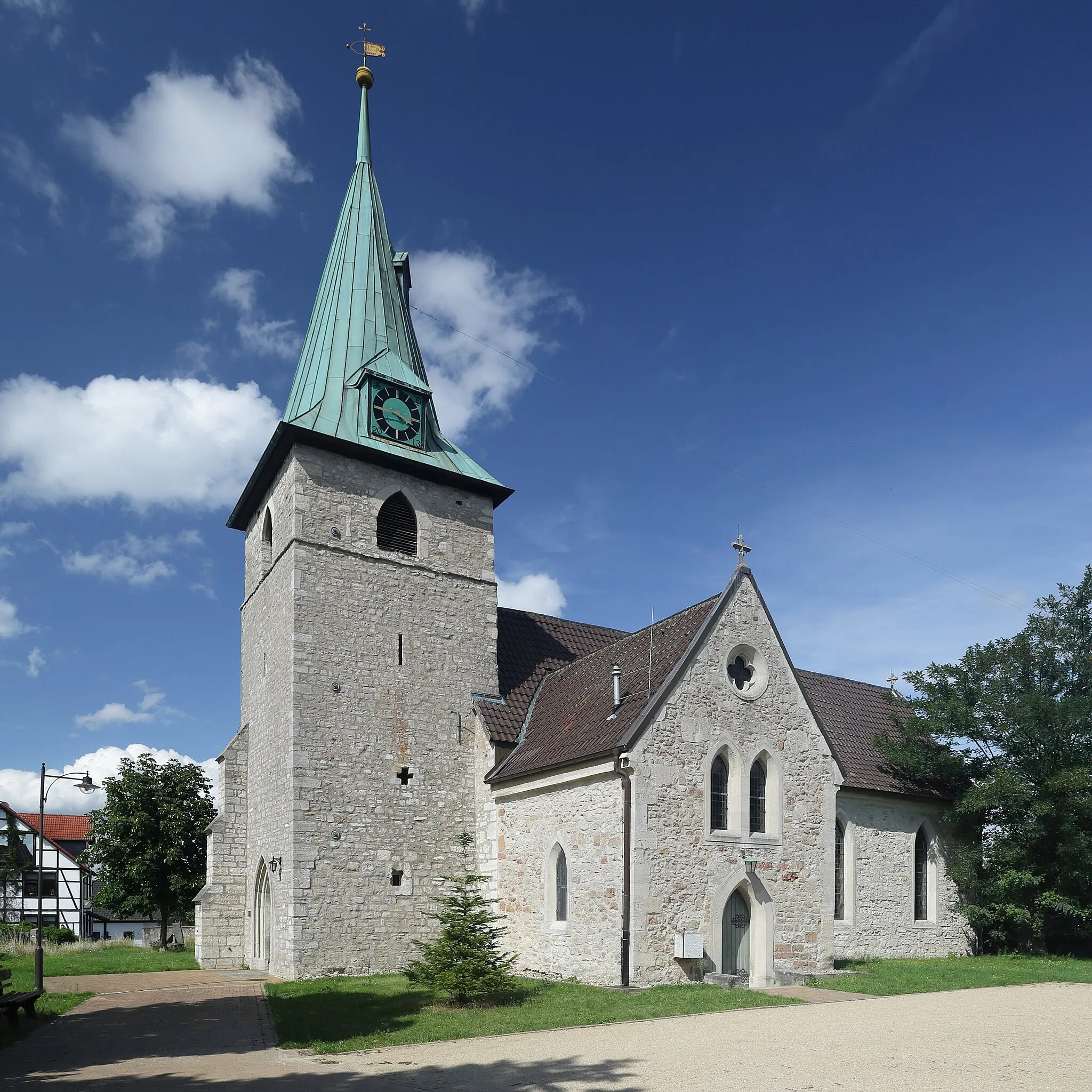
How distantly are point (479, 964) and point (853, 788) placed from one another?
12135 millimetres

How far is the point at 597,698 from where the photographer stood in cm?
2131

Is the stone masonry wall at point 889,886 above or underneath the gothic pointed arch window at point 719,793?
underneath

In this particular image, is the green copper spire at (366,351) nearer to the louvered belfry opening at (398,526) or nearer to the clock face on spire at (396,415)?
the clock face on spire at (396,415)

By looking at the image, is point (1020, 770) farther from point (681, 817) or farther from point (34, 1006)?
point (34, 1006)

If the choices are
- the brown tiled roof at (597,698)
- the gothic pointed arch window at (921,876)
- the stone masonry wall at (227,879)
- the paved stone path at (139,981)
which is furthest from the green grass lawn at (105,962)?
the gothic pointed arch window at (921,876)

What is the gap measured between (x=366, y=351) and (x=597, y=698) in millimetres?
11259

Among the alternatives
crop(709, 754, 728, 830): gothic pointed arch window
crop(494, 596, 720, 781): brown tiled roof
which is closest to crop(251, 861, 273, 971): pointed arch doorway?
crop(494, 596, 720, 781): brown tiled roof

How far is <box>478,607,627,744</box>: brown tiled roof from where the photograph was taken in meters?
23.6

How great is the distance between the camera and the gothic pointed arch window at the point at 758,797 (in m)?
19.9

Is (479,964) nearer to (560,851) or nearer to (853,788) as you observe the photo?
(560,851)

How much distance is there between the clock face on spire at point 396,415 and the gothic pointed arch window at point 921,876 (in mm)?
16949

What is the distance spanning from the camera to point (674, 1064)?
34.6ft

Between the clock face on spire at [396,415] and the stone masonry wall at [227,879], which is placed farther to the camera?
the clock face on spire at [396,415]

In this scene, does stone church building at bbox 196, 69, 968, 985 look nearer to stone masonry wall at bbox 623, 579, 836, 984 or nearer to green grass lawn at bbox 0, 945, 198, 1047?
stone masonry wall at bbox 623, 579, 836, 984
